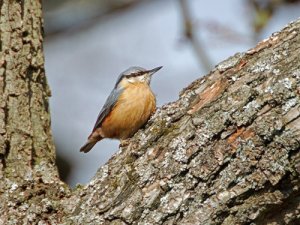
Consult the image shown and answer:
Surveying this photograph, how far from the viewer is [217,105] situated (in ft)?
8.73

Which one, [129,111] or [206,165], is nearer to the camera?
[206,165]

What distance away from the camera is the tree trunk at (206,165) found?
2521 millimetres

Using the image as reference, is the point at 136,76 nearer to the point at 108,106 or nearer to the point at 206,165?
the point at 108,106

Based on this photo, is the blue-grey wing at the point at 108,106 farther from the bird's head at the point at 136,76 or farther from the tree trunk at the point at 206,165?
the tree trunk at the point at 206,165

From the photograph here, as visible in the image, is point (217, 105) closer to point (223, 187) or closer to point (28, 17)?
point (223, 187)

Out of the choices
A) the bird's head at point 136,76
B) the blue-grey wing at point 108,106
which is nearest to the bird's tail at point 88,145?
the blue-grey wing at point 108,106

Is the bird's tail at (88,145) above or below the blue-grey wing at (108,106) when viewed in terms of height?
below

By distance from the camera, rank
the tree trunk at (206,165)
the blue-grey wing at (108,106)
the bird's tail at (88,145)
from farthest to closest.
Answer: the bird's tail at (88,145), the blue-grey wing at (108,106), the tree trunk at (206,165)

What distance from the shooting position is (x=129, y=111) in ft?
14.2

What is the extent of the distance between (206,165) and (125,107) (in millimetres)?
1979

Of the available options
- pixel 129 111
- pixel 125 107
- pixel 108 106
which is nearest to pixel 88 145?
pixel 108 106

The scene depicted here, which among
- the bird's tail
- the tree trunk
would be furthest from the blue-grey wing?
the tree trunk

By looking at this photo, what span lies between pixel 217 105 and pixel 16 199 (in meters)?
1.00

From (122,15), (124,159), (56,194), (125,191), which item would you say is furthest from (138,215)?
(122,15)
